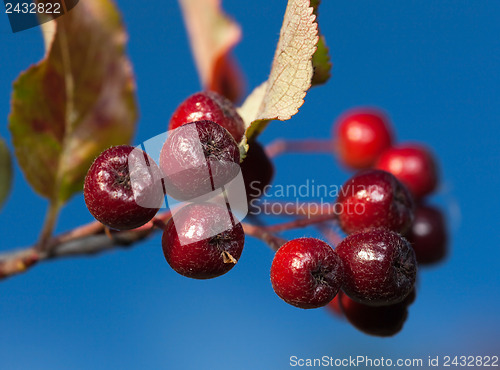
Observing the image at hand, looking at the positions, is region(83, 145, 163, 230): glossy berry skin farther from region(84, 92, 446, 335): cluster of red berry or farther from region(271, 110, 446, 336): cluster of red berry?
region(271, 110, 446, 336): cluster of red berry

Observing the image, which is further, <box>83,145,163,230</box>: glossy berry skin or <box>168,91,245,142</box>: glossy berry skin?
<box>168,91,245,142</box>: glossy berry skin

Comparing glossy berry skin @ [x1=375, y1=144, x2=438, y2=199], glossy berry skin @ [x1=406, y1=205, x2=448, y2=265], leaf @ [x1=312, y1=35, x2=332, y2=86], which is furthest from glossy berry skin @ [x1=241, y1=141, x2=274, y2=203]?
glossy berry skin @ [x1=375, y1=144, x2=438, y2=199]

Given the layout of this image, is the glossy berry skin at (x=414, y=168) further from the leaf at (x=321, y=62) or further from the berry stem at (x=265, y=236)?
the berry stem at (x=265, y=236)

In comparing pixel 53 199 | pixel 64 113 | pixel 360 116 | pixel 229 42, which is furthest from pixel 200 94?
pixel 360 116

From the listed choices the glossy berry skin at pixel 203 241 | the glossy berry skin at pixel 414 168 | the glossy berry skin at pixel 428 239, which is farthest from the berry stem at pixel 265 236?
the glossy berry skin at pixel 414 168

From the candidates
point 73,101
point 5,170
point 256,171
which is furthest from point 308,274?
point 5,170

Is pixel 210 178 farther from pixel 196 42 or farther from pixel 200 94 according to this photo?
pixel 196 42

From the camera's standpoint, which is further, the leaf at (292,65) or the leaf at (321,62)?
the leaf at (321,62)
